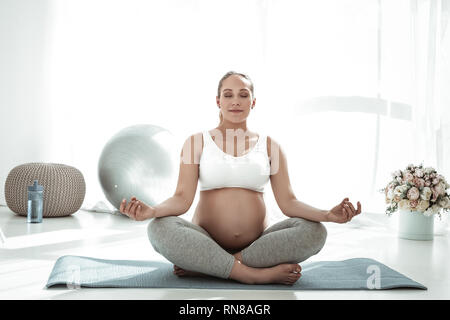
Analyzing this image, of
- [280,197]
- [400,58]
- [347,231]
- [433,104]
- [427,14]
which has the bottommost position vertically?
[347,231]

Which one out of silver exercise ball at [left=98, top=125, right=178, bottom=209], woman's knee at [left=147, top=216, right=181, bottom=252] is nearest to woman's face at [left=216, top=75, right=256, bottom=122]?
woman's knee at [left=147, top=216, right=181, bottom=252]

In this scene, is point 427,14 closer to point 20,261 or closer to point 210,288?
point 210,288

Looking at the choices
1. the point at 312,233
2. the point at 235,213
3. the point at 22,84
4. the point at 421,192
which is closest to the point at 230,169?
the point at 235,213

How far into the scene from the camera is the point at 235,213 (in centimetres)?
203

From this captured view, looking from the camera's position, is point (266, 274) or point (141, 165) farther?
point (141, 165)

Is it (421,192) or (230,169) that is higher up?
(230,169)

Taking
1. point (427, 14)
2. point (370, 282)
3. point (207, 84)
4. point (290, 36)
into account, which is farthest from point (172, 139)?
point (370, 282)

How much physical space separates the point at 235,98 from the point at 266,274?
2.29 feet

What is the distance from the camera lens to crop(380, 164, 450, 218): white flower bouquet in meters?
3.11

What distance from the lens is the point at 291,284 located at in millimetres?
1875

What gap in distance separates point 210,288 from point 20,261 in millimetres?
905

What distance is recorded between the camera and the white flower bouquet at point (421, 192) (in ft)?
10.2

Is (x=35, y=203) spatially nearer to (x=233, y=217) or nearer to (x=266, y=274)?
(x=233, y=217)

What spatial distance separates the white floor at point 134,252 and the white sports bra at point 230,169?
45 cm
